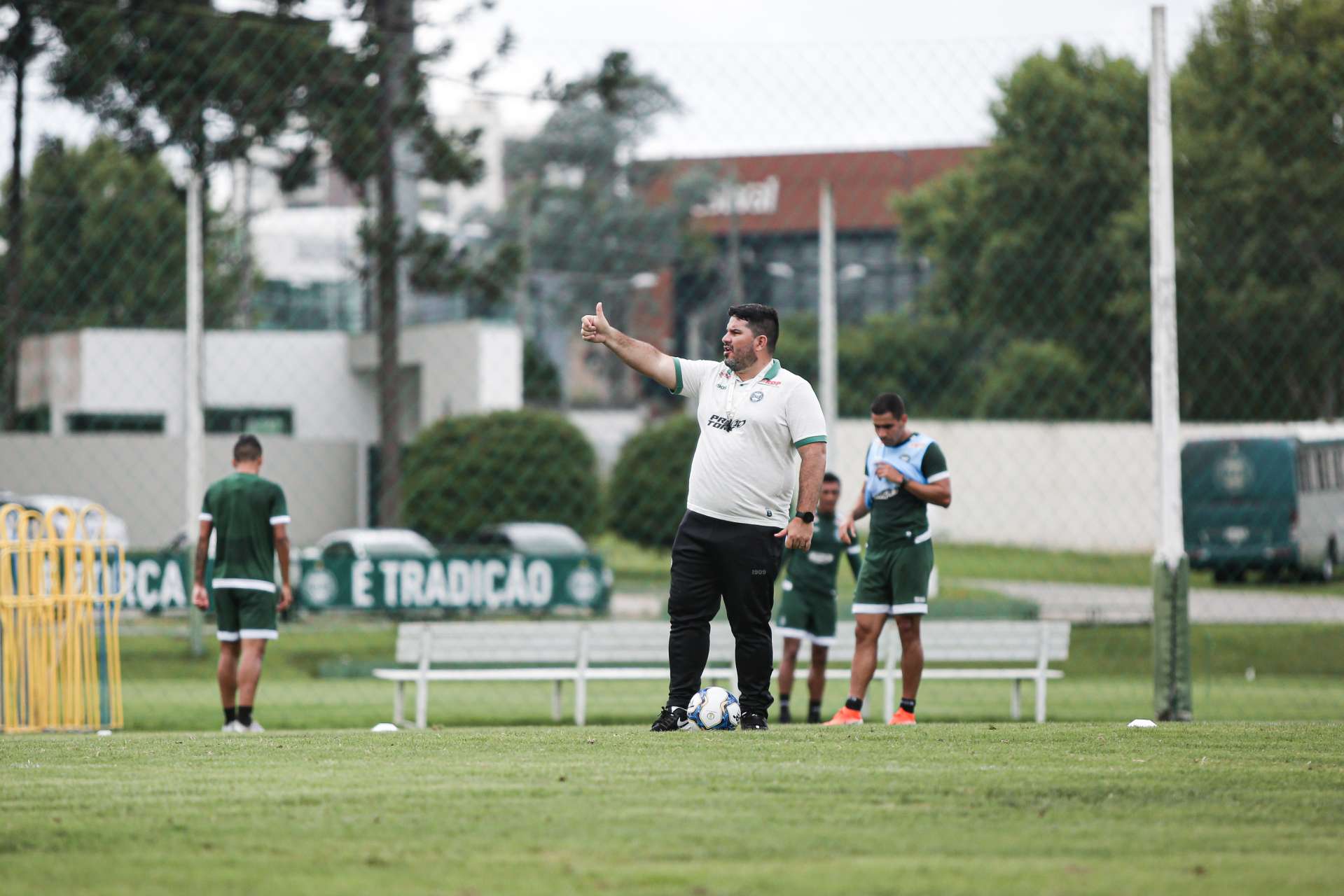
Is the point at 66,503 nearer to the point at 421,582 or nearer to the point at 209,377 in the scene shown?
the point at 209,377

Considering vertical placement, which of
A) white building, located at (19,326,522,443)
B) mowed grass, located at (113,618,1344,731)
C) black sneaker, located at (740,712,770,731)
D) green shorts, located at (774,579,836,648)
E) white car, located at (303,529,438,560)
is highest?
white building, located at (19,326,522,443)

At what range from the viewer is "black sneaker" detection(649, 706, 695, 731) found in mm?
8602

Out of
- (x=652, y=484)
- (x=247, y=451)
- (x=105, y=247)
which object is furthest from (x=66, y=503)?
(x=247, y=451)

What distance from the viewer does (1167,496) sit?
13.8m

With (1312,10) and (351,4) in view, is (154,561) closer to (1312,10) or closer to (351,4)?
(351,4)

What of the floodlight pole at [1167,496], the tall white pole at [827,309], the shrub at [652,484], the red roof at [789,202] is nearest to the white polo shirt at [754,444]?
the floodlight pole at [1167,496]

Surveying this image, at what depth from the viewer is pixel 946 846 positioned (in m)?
5.48

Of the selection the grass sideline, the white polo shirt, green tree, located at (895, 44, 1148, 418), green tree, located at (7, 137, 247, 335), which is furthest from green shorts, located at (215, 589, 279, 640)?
green tree, located at (895, 44, 1148, 418)

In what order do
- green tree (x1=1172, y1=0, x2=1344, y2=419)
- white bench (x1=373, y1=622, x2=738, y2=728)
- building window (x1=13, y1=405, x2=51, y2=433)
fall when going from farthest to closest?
building window (x1=13, y1=405, x2=51, y2=433) < green tree (x1=1172, y1=0, x2=1344, y2=419) < white bench (x1=373, y1=622, x2=738, y2=728)

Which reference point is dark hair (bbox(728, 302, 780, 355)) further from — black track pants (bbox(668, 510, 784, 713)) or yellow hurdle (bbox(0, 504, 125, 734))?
yellow hurdle (bbox(0, 504, 125, 734))

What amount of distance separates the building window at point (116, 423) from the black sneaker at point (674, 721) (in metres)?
30.3

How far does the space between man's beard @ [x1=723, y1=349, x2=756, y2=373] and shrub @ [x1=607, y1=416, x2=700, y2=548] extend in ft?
78.7

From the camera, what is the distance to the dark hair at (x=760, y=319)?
8359 millimetres

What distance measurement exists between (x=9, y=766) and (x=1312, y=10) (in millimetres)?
29695
